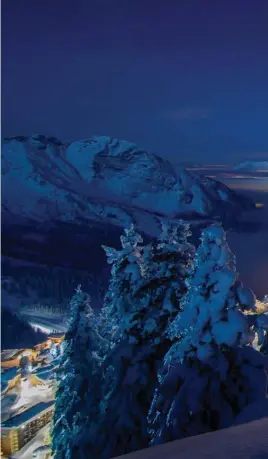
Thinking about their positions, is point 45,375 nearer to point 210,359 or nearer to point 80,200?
point 210,359

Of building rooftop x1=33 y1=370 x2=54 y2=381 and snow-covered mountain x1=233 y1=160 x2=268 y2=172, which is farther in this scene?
snow-covered mountain x1=233 y1=160 x2=268 y2=172

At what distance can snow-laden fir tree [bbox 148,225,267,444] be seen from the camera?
180 inches

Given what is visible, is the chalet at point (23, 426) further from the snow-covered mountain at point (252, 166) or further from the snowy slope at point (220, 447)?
the snow-covered mountain at point (252, 166)

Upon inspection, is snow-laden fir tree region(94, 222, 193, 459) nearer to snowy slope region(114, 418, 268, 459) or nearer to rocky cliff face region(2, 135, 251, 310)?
rocky cliff face region(2, 135, 251, 310)

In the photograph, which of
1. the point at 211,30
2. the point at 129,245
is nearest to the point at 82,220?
the point at 129,245

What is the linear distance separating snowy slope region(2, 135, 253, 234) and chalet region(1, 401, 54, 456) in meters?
1.82

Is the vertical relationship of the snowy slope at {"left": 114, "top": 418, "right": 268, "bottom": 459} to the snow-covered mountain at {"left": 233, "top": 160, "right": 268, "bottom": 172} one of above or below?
below

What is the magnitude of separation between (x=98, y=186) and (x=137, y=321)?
1373mm

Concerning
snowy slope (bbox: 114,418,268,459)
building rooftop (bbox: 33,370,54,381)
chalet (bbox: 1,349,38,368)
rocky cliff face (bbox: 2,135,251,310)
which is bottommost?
building rooftop (bbox: 33,370,54,381)

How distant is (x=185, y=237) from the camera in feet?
17.2

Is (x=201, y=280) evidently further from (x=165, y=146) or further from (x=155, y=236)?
(x=165, y=146)

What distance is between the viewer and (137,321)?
5.08 metres

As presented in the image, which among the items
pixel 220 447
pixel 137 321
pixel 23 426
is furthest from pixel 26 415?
pixel 220 447

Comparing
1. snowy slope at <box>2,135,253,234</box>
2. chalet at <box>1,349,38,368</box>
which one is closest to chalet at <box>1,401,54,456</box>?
chalet at <box>1,349,38,368</box>
